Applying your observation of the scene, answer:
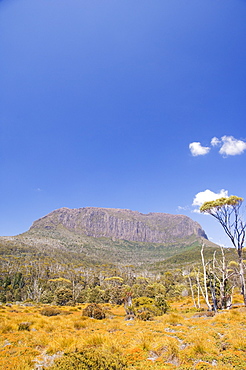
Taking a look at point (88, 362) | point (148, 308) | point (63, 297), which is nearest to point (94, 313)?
point (148, 308)

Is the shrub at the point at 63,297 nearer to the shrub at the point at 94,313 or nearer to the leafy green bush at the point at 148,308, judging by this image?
the leafy green bush at the point at 148,308

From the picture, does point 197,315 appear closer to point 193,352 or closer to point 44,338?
point 193,352

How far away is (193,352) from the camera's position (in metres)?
6.22

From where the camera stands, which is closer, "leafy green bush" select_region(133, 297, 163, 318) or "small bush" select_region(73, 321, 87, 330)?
"small bush" select_region(73, 321, 87, 330)

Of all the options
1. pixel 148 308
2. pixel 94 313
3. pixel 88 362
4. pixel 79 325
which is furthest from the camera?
pixel 148 308

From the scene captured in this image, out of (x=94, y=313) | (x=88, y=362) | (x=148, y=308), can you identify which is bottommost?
(x=148, y=308)

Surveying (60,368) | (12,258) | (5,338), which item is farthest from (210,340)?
(12,258)

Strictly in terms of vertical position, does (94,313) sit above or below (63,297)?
above

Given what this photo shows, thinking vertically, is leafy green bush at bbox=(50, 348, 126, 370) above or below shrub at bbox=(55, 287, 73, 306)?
above

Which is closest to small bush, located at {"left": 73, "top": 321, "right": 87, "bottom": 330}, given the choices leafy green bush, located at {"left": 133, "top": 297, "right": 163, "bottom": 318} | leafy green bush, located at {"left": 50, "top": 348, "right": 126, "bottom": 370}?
leafy green bush, located at {"left": 50, "top": 348, "right": 126, "bottom": 370}

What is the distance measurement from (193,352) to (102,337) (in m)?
3.57

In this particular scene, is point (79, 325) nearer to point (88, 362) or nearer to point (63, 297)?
point (88, 362)

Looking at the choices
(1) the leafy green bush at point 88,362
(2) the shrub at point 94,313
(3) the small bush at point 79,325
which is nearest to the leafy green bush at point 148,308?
(2) the shrub at point 94,313

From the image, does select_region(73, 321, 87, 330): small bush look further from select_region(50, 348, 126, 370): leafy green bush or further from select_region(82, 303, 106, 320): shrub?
select_region(50, 348, 126, 370): leafy green bush
